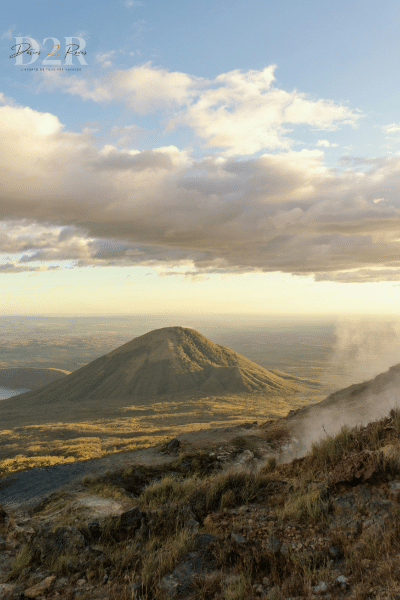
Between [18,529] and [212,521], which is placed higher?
[212,521]

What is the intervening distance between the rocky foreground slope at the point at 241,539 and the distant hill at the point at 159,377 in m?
106

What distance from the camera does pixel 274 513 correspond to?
849 cm

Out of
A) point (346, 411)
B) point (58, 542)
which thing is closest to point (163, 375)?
point (346, 411)

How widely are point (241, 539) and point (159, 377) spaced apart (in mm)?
132389

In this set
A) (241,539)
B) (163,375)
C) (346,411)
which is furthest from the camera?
(163,375)

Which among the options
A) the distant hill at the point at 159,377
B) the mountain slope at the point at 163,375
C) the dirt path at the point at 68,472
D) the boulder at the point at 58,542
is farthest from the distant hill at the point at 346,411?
the mountain slope at the point at 163,375

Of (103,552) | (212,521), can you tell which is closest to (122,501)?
(103,552)

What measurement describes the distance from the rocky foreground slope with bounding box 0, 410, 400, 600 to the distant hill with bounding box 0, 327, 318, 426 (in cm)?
10582

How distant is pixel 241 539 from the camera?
7.47 metres

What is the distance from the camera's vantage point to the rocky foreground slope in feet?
20.2

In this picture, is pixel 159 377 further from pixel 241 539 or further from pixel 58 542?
pixel 241 539

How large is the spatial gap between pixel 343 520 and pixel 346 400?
25471mm

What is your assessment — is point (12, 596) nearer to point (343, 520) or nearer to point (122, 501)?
A: point (122, 501)

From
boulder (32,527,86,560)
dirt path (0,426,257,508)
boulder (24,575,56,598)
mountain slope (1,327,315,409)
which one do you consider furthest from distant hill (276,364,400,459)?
mountain slope (1,327,315,409)
